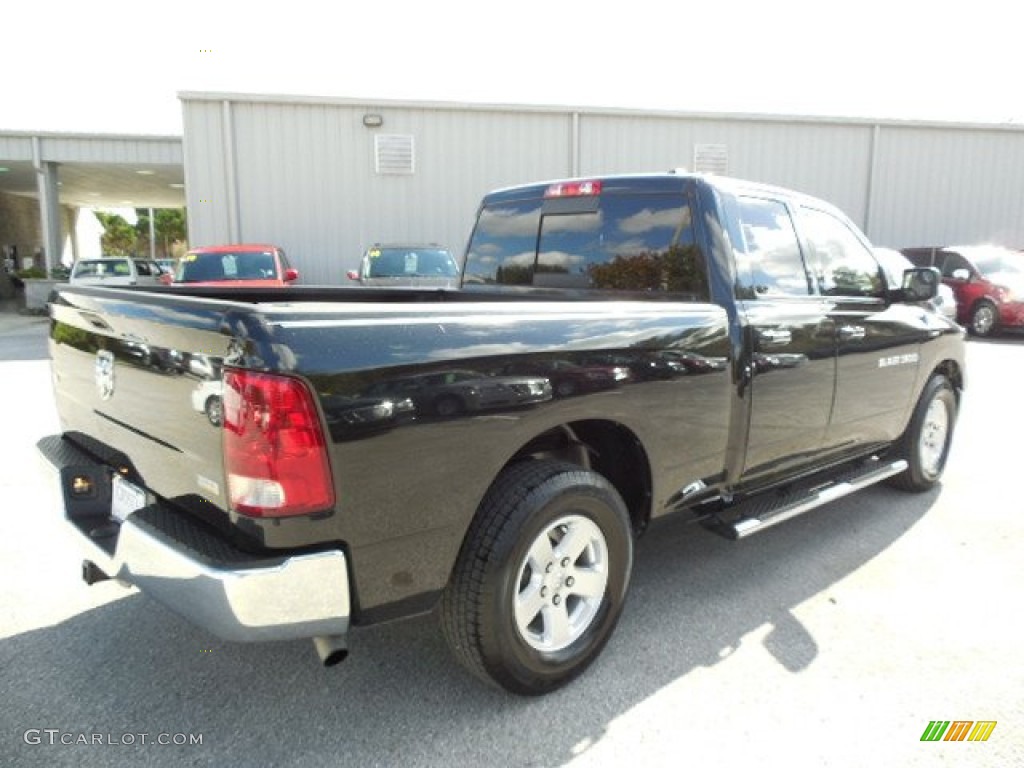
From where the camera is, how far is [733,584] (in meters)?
3.64

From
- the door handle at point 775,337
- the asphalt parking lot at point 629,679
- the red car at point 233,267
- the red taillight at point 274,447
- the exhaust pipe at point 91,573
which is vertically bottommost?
the asphalt parking lot at point 629,679

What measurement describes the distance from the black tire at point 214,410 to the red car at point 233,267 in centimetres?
903

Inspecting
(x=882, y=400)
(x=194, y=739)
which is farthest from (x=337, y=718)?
(x=882, y=400)

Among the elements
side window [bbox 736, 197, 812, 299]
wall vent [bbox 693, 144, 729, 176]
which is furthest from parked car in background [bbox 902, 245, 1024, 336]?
side window [bbox 736, 197, 812, 299]

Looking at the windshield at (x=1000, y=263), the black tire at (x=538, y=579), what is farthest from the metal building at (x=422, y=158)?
the black tire at (x=538, y=579)

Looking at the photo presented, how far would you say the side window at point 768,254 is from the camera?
3.40 metres

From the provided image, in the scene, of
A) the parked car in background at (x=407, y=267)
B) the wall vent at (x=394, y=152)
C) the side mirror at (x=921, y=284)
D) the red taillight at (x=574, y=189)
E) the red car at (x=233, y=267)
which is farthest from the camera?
the wall vent at (x=394, y=152)

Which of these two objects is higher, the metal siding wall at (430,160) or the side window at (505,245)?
the metal siding wall at (430,160)

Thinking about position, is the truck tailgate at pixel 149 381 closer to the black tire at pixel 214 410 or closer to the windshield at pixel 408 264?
the black tire at pixel 214 410

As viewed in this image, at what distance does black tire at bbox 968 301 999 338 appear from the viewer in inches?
539

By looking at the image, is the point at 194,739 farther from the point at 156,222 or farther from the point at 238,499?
the point at 156,222

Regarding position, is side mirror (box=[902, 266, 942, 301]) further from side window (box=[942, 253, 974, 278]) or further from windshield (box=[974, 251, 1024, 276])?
windshield (box=[974, 251, 1024, 276])

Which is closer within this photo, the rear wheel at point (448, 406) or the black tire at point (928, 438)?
the rear wheel at point (448, 406)

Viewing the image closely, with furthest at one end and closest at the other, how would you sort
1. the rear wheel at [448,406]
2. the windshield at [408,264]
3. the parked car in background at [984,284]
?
the parked car in background at [984,284] → the windshield at [408,264] → the rear wheel at [448,406]
